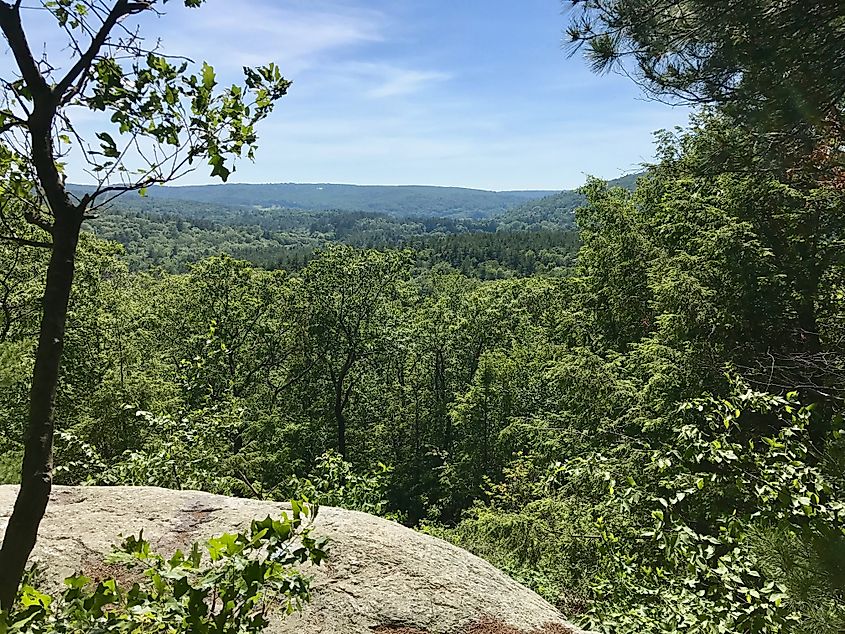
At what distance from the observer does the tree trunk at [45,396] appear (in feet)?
5.77

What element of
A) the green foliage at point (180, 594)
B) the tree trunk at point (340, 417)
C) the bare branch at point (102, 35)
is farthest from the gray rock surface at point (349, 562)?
the tree trunk at point (340, 417)

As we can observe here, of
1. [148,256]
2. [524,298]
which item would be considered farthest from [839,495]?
[148,256]

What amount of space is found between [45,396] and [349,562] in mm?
2583

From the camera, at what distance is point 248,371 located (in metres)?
22.2

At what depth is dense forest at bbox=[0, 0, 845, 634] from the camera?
3219 mm

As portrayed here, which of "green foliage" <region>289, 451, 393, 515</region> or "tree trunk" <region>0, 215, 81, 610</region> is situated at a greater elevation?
"tree trunk" <region>0, 215, 81, 610</region>

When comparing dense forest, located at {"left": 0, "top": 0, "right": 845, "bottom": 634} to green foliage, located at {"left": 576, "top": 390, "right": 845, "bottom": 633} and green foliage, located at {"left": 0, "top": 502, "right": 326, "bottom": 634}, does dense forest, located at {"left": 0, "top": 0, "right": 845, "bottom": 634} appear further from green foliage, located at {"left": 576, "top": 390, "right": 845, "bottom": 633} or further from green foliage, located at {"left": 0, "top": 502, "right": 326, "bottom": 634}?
green foliage, located at {"left": 0, "top": 502, "right": 326, "bottom": 634}

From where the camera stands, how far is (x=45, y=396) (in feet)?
5.97

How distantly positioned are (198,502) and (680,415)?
23.8 feet

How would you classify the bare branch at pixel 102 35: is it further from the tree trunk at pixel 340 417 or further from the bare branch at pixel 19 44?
the tree trunk at pixel 340 417

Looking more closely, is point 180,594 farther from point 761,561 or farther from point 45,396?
point 761,561

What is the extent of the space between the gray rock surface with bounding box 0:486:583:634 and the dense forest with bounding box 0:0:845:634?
0.55 m

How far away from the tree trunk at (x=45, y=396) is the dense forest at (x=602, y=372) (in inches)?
16.4

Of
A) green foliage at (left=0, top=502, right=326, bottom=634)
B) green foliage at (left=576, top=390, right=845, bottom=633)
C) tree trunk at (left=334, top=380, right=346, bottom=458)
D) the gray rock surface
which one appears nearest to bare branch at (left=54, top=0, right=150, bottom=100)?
green foliage at (left=0, top=502, right=326, bottom=634)
